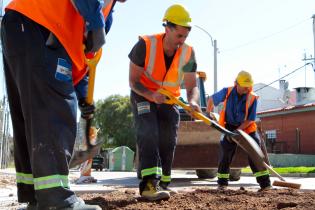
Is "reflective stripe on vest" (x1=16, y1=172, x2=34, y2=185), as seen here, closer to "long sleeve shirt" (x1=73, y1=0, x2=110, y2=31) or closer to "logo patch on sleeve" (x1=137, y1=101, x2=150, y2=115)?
"long sleeve shirt" (x1=73, y1=0, x2=110, y2=31)

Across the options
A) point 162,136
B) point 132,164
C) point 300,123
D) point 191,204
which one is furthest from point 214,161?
point 300,123

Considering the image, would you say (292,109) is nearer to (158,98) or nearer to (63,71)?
(158,98)

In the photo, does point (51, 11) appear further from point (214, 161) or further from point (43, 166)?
point (214, 161)

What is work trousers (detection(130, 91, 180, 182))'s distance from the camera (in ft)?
14.6

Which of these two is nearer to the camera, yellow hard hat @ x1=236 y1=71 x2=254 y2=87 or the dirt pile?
the dirt pile

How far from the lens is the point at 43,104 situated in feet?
8.50

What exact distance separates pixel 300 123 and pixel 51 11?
32.3m

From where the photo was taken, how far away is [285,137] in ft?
116

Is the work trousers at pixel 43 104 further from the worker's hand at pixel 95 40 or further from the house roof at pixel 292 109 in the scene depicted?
the house roof at pixel 292 109

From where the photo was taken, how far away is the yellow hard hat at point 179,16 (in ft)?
15.4

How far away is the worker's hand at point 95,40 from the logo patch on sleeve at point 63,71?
8.3 inches

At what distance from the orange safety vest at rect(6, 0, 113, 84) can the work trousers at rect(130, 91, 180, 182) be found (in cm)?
178

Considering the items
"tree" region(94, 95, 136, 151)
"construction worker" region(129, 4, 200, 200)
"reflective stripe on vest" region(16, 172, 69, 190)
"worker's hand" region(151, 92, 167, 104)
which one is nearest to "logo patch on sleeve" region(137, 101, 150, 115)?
"construction worker" region(129, 4, 200, 200)

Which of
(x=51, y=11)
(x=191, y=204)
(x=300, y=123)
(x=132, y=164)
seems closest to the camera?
(x=51, y=11)
